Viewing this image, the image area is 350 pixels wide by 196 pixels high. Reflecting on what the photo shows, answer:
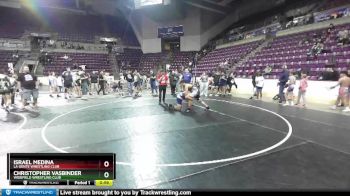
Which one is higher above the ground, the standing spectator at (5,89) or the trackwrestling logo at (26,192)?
the standing spectator at (5,89)

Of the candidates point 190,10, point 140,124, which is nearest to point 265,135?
point 140,124

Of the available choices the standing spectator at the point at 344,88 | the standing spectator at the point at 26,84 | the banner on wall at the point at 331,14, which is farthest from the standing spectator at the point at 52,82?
the banner on wall at the point at 331,14

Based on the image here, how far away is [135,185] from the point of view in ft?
12.3

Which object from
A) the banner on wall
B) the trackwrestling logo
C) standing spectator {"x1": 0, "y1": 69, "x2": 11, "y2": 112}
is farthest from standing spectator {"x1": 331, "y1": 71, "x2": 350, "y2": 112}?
standing spectator {"x1": 0, "y1": 69, "x2": 11, "y2": 112}

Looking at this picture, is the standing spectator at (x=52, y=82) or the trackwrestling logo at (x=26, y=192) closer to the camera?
the trackwrestling logo at (x=26, y=192)

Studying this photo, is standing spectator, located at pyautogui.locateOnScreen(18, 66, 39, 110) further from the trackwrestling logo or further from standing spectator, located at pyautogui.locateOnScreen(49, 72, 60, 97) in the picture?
the trackwrestling logo

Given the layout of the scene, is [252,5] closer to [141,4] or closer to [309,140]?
[141,4]

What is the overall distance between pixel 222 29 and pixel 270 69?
19.1 m

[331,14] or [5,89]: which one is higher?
[331,14]
